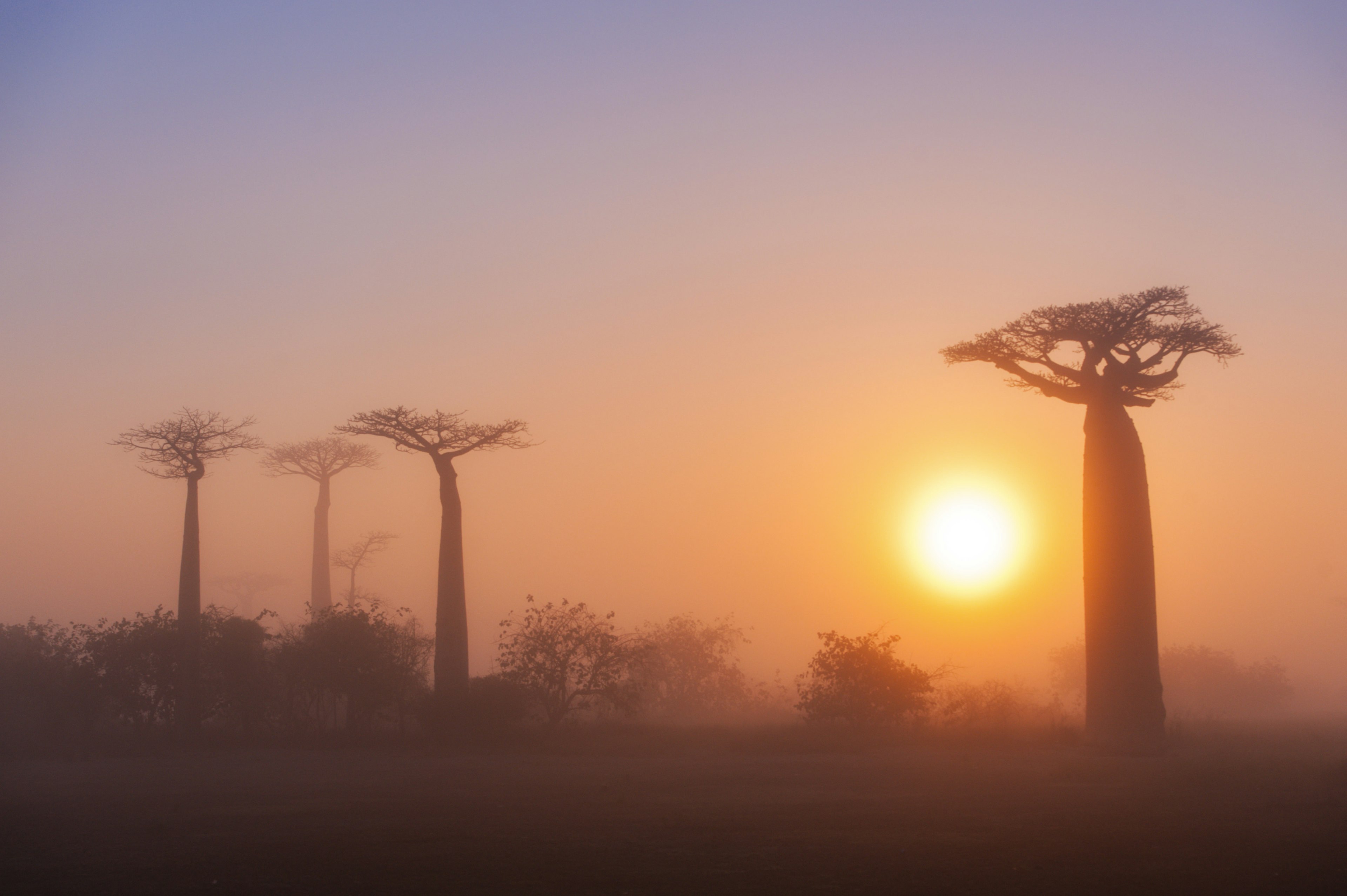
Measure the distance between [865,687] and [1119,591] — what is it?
5.96 metres

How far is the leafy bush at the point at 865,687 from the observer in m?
21.3

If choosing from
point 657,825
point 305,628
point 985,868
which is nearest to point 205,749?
point 305,628

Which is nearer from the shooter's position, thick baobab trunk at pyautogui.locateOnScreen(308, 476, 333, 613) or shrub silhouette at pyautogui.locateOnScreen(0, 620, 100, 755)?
shrub silhouette at pyautogui.locateOnScreen(0, 620, 100, 755)

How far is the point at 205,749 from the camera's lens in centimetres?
1988

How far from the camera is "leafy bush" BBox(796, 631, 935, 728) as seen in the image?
69.9 ft

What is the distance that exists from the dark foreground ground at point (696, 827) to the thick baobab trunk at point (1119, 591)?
1.37 meters

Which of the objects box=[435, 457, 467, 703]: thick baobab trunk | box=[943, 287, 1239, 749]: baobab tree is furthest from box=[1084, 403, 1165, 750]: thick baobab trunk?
box=[435, 457, 467, 703]: thick baobab trunk

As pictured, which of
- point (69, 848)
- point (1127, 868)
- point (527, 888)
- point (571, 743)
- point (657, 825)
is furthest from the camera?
point (571, 743)

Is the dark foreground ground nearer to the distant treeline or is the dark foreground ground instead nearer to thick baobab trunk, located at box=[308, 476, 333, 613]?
the distant treeline

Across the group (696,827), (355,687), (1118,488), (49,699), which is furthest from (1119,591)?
(49,699)

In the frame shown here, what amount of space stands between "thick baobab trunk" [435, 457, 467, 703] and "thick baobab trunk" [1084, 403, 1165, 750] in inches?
502

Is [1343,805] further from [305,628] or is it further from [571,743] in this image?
[305,628]

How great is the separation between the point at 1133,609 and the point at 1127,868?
37.0ft

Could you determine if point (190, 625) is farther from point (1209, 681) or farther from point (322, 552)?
point (1209, 681)
